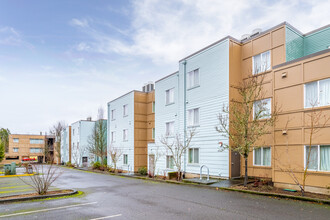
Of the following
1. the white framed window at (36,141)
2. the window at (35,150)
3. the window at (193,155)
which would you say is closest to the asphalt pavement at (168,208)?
the window at (193,155)

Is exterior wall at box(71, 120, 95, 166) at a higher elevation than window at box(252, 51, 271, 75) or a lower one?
lower

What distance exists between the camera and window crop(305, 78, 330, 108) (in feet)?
36.3

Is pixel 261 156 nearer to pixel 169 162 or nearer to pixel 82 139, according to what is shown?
pixel 169 162

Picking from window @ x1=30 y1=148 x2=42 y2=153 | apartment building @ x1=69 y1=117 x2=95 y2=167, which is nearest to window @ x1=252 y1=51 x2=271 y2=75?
apartment building @ x1=69 y1=117 x2=95 y2=167

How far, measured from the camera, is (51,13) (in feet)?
49.0

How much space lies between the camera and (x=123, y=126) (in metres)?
30.7

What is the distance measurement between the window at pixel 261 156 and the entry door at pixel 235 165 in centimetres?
110

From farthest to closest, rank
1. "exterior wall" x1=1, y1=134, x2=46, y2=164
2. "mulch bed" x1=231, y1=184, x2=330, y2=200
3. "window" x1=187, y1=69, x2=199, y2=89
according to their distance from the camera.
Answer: "exterior wall" x1=1, y1=134, x2=46, y2=164
"window" x1=187, y1=69, x2=199, y2=89
"mulch bed" x1=231, y1=184, x2=330, y2=200

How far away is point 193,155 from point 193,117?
298 centimetres

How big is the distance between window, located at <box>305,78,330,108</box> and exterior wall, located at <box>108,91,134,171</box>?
65.5ft

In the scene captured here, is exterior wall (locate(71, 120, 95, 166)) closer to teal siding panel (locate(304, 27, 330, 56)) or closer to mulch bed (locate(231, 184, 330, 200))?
mulch bed (locate(231, 184, 330, 200))

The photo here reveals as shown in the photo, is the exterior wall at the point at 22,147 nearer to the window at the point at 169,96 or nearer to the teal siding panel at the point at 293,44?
the window at the point at 169,96

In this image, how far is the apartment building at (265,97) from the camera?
1147 cm

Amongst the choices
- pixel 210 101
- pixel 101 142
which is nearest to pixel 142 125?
pixel 101 142
